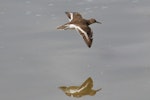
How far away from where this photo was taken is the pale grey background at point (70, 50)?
213 inches

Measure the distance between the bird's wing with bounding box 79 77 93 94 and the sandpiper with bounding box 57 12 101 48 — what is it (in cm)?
64

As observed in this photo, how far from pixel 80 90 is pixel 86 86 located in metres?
0.12

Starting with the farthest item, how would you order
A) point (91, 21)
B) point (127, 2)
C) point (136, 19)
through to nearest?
point (127, 2)
point (136, 19)
point (91, 21)

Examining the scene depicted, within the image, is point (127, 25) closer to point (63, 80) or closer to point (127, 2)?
point (127, 2)

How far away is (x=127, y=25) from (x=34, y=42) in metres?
1.47

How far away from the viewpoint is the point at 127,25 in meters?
6.77

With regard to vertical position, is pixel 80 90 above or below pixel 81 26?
below

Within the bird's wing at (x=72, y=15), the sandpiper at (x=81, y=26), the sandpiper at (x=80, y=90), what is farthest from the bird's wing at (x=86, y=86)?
the bird's wing at (x=72, y=15)

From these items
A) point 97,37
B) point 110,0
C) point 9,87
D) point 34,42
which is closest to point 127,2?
point 110,0

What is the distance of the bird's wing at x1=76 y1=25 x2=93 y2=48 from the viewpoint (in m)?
6.00

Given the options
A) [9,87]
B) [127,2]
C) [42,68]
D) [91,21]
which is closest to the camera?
[9,87]

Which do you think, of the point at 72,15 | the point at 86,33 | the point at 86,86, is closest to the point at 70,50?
the point at 86,33

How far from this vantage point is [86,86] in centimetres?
542

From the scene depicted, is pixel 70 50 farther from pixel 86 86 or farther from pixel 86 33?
pixel 86 86
